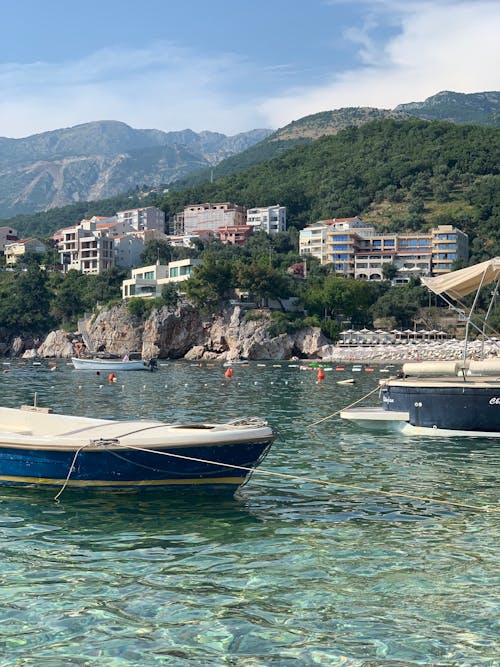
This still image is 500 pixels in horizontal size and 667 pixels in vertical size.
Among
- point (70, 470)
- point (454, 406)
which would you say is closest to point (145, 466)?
point (70, 470)

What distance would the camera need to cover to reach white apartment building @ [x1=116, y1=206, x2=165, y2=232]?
189 metres

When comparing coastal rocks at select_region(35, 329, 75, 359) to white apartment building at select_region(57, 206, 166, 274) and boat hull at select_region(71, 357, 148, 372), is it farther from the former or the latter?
boat hull at select_region(71, 357, 148, 372)

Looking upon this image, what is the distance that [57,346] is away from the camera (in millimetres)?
122812

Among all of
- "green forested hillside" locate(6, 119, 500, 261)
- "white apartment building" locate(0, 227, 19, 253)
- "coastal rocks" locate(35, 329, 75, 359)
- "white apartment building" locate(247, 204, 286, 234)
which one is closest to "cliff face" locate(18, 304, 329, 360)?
"coastal rocks" locate(35, 329, 75, 359)

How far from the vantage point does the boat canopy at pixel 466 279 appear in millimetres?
26781

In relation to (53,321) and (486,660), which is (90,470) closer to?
(486,660)

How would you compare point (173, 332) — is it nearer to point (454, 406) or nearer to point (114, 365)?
point (114, 365)

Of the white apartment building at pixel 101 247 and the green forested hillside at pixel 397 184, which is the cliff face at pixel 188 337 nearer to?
the white apartment building at pixel 101 247

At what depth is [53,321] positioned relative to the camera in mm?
130750

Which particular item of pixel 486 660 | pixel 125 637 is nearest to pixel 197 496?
pixel 125 637

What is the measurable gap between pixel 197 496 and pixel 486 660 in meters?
7.80

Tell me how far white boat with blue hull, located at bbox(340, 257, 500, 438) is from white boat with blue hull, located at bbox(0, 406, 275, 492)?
10.4m

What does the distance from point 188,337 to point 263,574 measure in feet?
348

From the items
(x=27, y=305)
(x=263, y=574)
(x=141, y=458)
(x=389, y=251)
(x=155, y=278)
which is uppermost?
(x=389, y=251)
